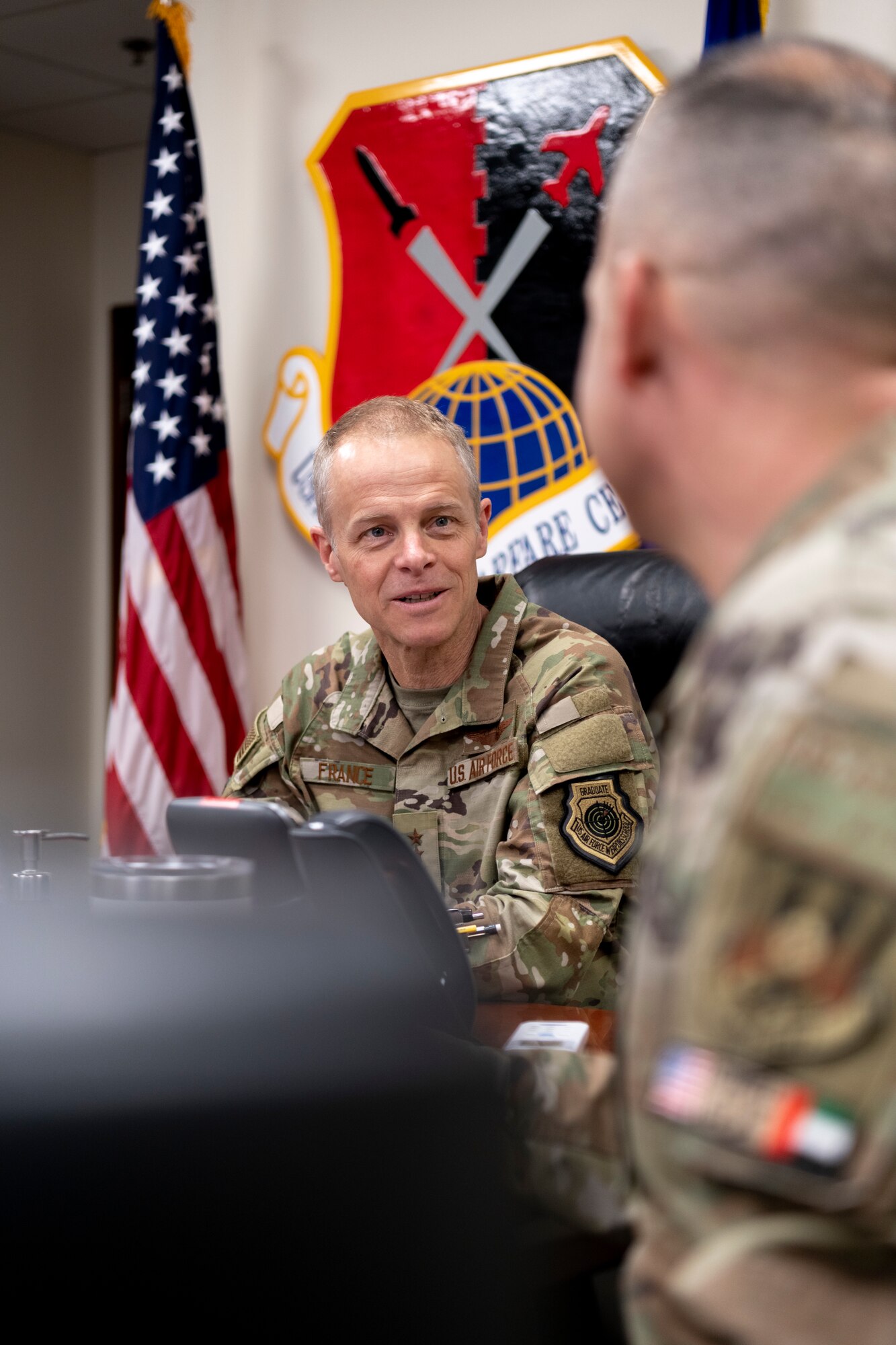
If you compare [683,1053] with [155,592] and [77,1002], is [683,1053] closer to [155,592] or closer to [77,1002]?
[77,1002]

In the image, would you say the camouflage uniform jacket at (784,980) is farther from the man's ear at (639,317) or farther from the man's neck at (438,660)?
the man's neck at (438,660)

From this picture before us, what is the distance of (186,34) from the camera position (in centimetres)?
368

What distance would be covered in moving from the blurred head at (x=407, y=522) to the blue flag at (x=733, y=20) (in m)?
1.47

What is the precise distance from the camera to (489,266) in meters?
3.36

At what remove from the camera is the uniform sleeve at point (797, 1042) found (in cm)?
52

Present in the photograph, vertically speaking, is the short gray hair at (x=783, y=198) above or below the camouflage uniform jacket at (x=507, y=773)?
above

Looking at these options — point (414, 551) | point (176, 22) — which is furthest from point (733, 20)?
point (414, 551)

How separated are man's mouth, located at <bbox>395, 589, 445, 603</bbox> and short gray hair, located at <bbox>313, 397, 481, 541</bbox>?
15cm

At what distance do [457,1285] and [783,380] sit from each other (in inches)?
20.5

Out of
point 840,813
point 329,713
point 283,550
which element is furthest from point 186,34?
point 840,813

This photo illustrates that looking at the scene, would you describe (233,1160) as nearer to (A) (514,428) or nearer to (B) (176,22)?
(A) (514,428)

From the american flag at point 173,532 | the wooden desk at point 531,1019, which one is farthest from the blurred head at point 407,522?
the american flag at point 173,532

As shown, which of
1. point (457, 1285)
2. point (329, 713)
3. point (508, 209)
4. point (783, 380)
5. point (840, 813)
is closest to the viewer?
point (840, 813)

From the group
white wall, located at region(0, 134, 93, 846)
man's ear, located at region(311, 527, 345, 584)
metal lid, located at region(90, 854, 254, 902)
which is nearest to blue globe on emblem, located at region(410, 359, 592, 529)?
man's ear, located at region(311, 527, 345, 584)
